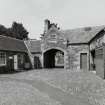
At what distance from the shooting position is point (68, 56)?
920 inches

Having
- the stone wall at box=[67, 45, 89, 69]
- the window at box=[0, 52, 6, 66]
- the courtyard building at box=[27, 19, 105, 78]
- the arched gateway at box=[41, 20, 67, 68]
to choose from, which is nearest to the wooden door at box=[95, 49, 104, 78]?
the courtyard building at box=[27, 19, 105, 78]

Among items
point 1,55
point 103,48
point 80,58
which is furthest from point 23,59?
point 103,48

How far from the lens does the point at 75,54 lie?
2298 centimetres

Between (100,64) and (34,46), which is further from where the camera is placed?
(34,46)

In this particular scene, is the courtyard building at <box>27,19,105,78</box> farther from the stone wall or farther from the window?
the window

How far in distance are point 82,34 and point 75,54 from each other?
4.03 meters

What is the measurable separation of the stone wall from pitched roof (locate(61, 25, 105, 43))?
99 cm

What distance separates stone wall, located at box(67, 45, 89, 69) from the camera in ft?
74.0

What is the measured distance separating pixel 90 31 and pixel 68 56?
5.96m

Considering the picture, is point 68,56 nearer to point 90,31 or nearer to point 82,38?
point 82,38

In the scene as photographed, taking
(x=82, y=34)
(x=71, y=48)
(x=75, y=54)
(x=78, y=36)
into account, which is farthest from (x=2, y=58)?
(x=82, y=34)

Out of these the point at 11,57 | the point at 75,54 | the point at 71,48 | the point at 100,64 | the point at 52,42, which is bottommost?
the point at 100,64

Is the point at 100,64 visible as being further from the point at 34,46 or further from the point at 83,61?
the point at 34,46

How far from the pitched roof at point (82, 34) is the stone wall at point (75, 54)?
986 mm
